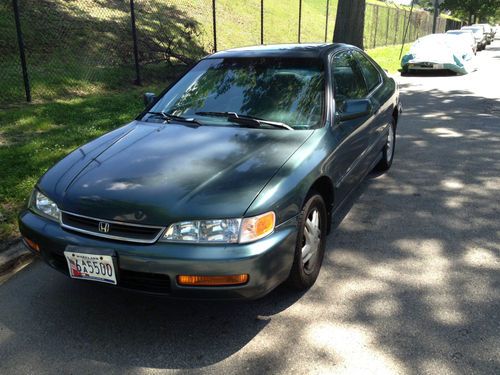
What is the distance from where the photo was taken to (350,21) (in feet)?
45.2

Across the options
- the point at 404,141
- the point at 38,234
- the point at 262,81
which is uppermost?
the point at 262,81

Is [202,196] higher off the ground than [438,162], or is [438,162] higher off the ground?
[202,196]

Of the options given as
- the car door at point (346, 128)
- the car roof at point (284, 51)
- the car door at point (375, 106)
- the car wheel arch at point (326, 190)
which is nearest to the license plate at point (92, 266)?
the car wheel arch at point (326, 190)

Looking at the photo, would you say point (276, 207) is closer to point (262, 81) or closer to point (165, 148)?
point (165, 148)

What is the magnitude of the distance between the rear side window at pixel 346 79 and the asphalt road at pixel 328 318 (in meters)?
1.14

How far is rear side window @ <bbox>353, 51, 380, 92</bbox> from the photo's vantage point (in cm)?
490

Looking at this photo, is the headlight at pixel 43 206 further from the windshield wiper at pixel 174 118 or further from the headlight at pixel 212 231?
the windshield wiper at pixel 174 118

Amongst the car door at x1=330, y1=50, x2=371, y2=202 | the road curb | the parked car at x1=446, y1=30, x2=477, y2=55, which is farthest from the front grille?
the parked car at x1=446, y1=30, x2=477, y2=55

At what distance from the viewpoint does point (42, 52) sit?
10.2 m

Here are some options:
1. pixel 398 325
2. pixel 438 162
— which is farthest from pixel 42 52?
pixel 398 325

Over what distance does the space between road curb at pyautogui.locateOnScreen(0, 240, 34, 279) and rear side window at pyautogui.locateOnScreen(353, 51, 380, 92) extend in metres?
3.47

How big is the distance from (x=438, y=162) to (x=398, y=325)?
3.79 metres

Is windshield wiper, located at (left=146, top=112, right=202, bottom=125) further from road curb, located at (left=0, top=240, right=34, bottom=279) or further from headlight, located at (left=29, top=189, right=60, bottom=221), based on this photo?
road curb, located at (left=0, top=240, right=34, bottom=279)

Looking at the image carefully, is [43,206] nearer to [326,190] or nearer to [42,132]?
[326,190]
